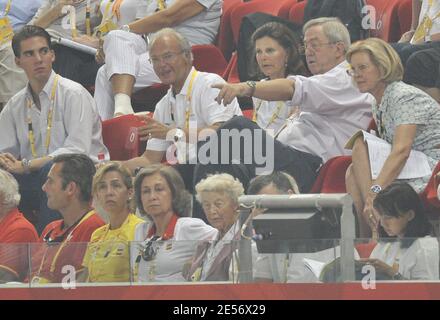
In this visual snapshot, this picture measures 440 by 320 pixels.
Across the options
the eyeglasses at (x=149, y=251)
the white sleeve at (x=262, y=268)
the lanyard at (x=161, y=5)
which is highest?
the lanyard at (x=161, y=5)

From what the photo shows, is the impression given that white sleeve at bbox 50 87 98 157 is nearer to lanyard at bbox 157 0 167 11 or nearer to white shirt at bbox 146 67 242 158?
white shirt at bbox 146 67 242 158

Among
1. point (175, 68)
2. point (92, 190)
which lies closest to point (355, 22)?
point (175, 68)

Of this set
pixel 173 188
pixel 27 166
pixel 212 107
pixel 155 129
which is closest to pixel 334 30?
pixel 212 107

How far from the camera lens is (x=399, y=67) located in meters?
6.28

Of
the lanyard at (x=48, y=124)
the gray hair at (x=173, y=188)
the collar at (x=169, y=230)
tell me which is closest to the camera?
the collar at (x=169, y=230)

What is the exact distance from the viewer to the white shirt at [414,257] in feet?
17.2

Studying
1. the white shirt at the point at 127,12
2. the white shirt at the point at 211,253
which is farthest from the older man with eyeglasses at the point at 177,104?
the white shirt at the point at 211,253

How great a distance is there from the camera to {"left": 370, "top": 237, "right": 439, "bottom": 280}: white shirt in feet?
17.2

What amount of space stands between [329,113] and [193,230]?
3.21ft

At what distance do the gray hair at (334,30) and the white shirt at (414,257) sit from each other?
1706 millimetres

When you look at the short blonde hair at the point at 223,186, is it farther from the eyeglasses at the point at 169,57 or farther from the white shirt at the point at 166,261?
the eyeglasses at the point at 169,57
